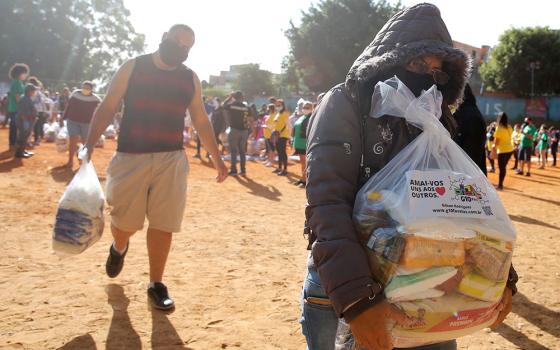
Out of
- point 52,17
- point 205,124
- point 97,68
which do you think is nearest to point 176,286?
point 205,124

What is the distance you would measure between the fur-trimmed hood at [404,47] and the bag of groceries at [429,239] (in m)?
0.08

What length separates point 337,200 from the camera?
155 centimetres

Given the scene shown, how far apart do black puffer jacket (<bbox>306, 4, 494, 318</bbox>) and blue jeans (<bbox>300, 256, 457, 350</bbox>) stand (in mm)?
203

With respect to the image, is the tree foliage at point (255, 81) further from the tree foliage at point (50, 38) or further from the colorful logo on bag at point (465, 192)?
the colorful logo on bag at point (465, 192)

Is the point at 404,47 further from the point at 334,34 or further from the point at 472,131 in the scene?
the point at 334,34

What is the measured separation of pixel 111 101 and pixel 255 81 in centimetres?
5654

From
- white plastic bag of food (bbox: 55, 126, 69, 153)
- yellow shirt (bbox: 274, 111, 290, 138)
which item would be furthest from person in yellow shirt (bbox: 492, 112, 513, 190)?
white plastic bag of food (bbox: 55, 126, 69, 153)

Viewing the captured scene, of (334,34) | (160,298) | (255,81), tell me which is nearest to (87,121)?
(160,298)

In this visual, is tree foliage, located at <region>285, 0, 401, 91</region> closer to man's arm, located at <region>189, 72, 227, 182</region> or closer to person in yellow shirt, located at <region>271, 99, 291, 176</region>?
person in yellow shirt, located at <region>271, 99, 291, 176</region>

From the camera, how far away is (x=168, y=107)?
3.49 m

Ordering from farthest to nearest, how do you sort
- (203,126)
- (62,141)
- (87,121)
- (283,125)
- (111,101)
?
(283,125), (62,141), (87,121), (203,126), (111,101)

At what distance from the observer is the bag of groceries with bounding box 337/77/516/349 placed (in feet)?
4.75

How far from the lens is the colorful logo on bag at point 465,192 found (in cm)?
151

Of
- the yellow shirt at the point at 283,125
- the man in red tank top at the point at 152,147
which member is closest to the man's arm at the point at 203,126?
the man in red tank top at the point at 152,147
